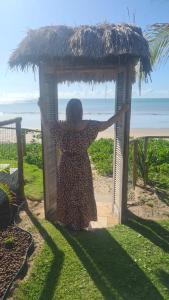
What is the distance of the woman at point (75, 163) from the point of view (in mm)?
4266

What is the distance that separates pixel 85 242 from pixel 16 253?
3.61 feet

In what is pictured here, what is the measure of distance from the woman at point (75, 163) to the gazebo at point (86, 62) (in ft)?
1.62

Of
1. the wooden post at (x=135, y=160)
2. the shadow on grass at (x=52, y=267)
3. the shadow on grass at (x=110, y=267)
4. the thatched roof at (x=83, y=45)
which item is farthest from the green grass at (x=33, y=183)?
the thatched roof at (x=83, y=45)

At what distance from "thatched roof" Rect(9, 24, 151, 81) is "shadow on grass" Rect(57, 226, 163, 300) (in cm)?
281

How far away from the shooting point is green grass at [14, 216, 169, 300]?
3584 mm

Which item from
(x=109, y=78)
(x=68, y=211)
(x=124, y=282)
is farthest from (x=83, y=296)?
(x=109, y=78)

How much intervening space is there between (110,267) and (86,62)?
10.7ft

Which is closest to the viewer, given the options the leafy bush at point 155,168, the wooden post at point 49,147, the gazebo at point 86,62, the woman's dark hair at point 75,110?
the woman's dark hair at point 75,110

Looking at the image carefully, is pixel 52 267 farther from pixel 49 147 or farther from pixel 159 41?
pixel 159 41

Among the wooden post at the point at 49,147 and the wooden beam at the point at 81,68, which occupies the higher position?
the wooden beam at the point at 81,68

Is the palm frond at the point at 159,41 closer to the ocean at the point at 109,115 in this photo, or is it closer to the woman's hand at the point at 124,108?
the woman's hand at the point at 124,108

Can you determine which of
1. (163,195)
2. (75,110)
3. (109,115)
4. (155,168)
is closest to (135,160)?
(163,195)

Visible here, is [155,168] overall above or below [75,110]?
below

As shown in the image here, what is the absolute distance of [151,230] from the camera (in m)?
5.12
